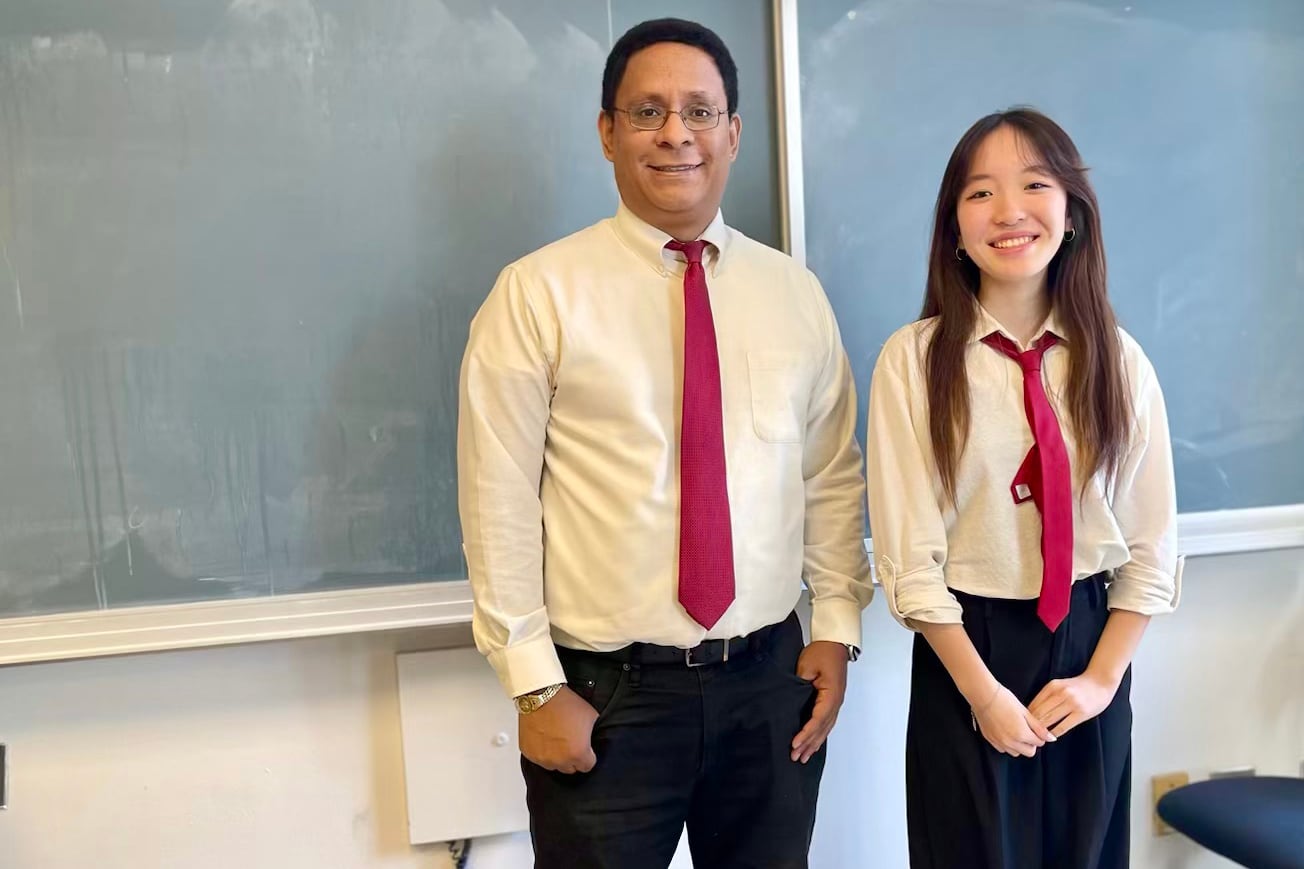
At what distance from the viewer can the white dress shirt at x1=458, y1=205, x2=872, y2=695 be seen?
1.13 metres

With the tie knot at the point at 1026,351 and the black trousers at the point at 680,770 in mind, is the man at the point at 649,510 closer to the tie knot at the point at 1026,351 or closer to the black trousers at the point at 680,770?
the black trousers at the point at 680,770

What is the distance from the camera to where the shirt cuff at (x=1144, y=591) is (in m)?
1.18

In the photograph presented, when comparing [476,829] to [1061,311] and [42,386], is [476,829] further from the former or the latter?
[1061,311]

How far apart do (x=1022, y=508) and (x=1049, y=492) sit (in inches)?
1.9

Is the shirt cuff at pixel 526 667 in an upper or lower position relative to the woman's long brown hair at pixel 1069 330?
lower

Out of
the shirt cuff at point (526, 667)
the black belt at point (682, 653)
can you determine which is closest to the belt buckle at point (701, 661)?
the black belt at point (682, 653)

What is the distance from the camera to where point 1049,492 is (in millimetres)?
1139

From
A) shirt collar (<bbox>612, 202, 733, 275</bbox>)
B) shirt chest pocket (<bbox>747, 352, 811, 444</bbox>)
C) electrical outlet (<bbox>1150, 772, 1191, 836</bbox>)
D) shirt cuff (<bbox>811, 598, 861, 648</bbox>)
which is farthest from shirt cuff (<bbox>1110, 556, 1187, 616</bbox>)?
electrical outlet (<bbox>1150, 772, 1191, 836</bbox>)

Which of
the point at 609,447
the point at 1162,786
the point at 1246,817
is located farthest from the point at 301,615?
the point at 1162,786

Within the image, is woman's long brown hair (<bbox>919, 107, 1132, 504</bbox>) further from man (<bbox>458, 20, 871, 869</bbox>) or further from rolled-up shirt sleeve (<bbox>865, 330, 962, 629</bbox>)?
man (<bbox>458, 20, 871, 869</bbox>)

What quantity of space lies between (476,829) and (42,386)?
103 centimetres

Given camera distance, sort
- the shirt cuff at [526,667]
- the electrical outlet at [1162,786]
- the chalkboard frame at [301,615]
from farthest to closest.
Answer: the electrical outlet at [1162,786] < the chalkboard frame at [301,615] < the shirt cuff at [526,667]

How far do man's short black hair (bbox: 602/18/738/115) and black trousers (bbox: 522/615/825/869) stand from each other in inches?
31.1

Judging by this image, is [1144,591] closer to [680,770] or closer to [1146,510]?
[1146,510]
